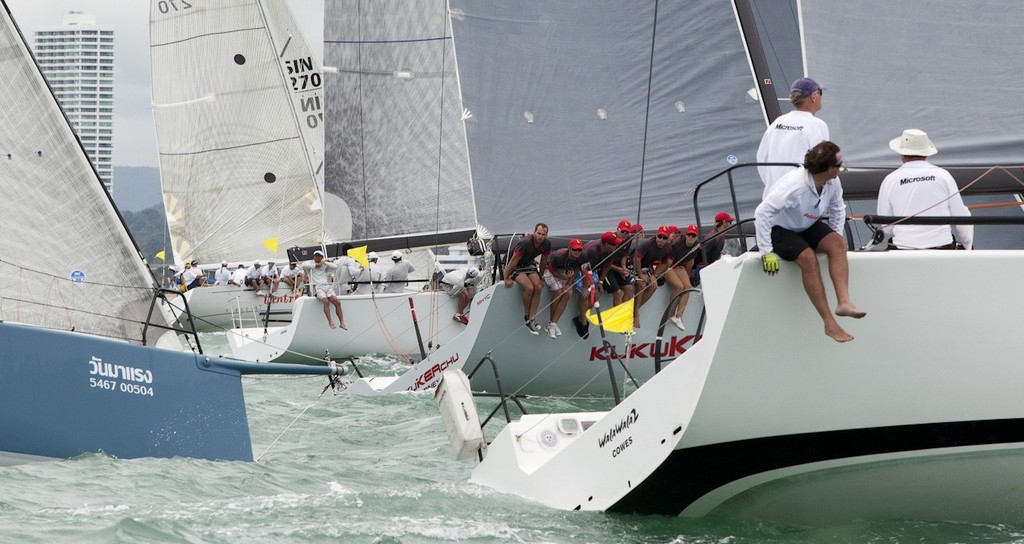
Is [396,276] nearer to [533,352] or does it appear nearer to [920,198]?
[533,352]

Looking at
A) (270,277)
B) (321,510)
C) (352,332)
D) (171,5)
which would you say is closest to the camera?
(321,510)

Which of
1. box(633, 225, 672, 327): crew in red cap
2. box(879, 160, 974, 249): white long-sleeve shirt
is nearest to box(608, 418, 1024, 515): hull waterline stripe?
box(879, 160, 974, 249): white long-sleeve shirt

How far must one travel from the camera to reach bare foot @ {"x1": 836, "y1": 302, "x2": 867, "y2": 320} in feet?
17.6

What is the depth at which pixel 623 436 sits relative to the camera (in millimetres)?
6320

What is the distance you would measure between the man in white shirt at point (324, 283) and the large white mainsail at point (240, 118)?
10.1m

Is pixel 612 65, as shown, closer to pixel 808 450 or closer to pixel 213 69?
pixel 808 450

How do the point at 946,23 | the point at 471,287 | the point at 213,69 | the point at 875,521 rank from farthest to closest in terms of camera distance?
the point at 213,69 < the point at 471,287 < the point at 946,23 < the point at 875,521

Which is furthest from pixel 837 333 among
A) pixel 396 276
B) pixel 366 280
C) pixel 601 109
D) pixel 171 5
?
pixel 171 5

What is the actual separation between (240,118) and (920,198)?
937 inches

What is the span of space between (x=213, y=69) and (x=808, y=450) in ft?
82.3

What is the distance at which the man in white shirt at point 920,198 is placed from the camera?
649 centimetres

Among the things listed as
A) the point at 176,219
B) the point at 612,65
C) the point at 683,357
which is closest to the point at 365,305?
the point at 612,65

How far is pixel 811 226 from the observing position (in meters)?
5.69

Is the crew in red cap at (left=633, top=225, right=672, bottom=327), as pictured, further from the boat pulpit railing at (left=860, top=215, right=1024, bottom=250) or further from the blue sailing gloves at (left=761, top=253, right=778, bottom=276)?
the blue sailing gloves at (left=761, top=253, right=778, bottom=276)
